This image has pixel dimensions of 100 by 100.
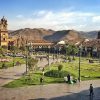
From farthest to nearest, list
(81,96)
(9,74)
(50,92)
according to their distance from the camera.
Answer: (9,74), (50,92), (81,96)

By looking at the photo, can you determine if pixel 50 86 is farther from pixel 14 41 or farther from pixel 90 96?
pixel 14 41

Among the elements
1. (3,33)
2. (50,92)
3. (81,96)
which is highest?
(3,33)

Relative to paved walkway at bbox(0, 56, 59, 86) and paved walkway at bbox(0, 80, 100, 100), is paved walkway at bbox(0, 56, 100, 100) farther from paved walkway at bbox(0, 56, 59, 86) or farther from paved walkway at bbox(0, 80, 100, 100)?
paved walkway at bbox(0, 56, 59, 86)

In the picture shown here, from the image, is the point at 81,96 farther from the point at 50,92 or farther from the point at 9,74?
the point at 9,74

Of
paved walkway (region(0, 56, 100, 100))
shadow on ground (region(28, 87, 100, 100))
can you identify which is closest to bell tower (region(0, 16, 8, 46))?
→ paved walkway (region(0, 56, 100, 100))

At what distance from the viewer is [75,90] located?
40812mm

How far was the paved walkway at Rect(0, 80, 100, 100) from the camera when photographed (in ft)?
118

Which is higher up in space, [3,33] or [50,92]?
[3,33]

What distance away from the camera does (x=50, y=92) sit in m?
39.2

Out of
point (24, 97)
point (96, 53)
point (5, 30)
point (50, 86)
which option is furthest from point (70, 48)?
point (24, 97)

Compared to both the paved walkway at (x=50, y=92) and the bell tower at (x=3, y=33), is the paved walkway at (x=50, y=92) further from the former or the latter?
the bell tower at (x=3, y=33)

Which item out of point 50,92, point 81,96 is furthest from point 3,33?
point 81,96

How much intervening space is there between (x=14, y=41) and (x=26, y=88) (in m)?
139

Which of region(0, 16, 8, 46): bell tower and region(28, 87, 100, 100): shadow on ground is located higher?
region(0, 16, 8, 46): bell tower
